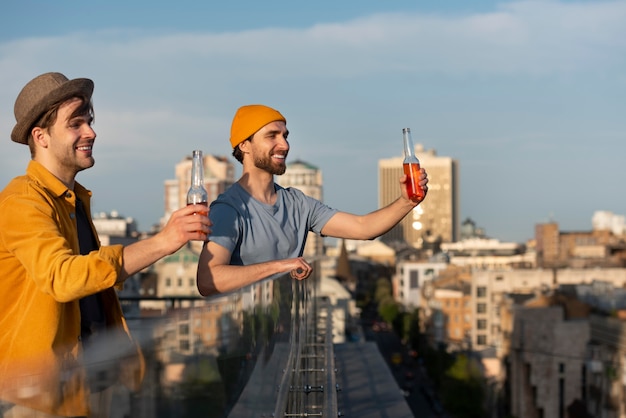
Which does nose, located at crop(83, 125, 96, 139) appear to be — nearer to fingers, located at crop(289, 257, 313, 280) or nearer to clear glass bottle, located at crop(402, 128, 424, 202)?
fingers, located at crop(289, 257, 313, 280)

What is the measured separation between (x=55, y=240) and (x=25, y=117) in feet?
1.94

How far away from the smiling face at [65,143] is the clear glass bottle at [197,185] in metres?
0.38

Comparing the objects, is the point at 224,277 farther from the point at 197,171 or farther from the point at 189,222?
the point at 189,222

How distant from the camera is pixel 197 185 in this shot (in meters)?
4.47

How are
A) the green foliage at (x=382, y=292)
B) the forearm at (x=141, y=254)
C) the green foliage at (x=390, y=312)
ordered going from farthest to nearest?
the green foliage at (x=382, y=292) → the green foliage at (x=390, y=312) → the forearm at (x=141, y=254)

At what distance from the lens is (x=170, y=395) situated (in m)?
2.85

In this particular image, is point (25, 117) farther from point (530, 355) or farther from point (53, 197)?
point (530, 355)

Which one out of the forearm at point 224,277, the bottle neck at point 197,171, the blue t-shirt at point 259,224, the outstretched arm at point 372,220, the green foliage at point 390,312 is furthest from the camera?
the green foliage at point 390,312

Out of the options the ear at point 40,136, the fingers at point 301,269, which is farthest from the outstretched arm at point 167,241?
the fingers at point 301,269

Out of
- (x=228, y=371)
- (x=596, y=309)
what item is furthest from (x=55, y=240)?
(x=596, y=309)

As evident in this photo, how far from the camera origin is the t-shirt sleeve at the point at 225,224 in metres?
5.22

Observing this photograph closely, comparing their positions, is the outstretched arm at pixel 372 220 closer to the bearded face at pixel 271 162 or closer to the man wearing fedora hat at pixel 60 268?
the bearded face at pixel 271 162

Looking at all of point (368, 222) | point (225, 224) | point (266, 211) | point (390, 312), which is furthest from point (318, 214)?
point (390, 312)

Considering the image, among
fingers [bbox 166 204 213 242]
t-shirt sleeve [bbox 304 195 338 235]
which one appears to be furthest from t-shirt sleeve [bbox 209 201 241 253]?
fingers [bbox 166 204 213 242]
